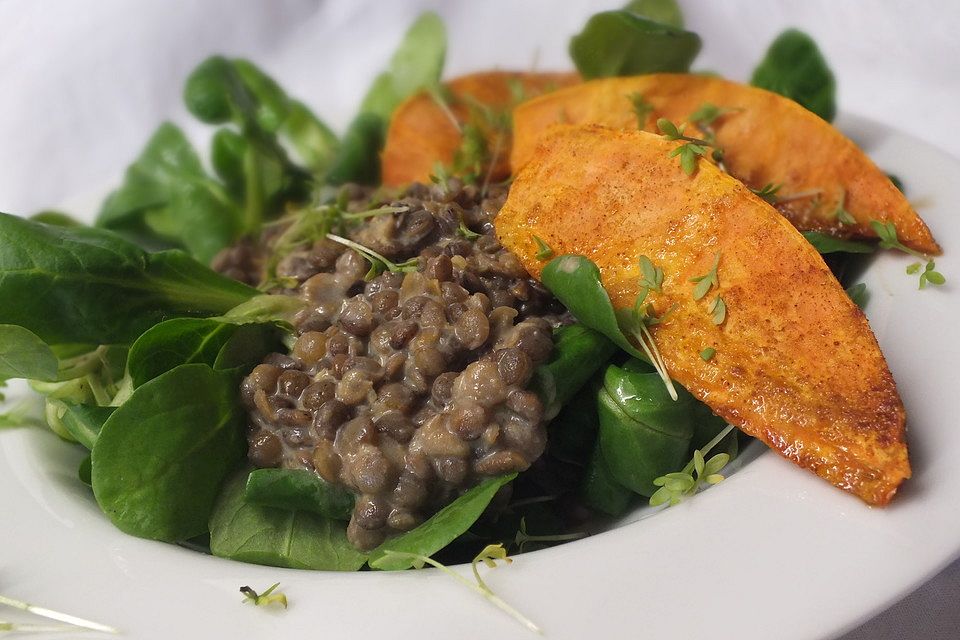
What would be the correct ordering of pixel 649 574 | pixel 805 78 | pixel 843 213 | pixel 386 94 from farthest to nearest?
pixel 386 94 < pixel 805 78 < pixel 843 213 < pixel 649 574

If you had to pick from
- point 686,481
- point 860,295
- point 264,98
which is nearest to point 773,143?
point 860,295

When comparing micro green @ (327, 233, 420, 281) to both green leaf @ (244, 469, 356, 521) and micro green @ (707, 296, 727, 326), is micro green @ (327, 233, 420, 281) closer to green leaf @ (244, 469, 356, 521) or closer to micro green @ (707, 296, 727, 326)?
green leaf @ (244, 469, 356, 521)

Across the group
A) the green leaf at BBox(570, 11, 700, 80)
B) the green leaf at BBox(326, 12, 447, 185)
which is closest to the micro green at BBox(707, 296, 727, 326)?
the green leaf at BBox(570, 11, 700, 80)

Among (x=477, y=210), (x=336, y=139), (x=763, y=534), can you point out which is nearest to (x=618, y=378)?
(x=763, y=534)

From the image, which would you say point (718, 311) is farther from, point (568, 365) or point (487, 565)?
point (487, 565)

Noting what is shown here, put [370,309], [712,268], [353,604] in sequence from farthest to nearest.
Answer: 1. [370,309]
2. [712,268]
3. [353,604]

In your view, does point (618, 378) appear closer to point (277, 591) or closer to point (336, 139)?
point (277, 591)

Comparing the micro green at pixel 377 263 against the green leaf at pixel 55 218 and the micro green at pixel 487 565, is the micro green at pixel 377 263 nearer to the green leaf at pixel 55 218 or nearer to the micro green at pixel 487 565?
the micro green at pixel 487 565
